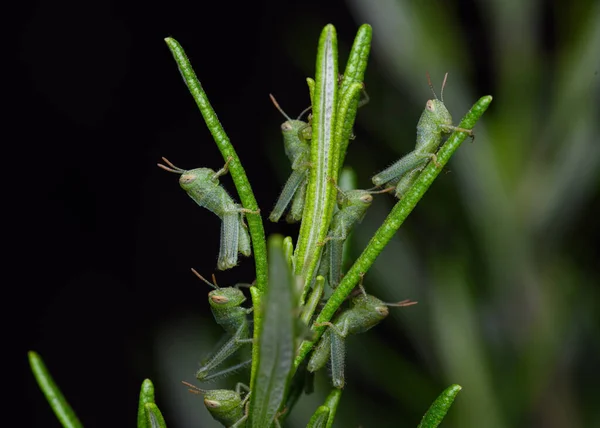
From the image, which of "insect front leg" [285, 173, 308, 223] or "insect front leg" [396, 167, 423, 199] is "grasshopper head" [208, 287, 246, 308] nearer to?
"insect front leg" [285, 173, 308, 223]

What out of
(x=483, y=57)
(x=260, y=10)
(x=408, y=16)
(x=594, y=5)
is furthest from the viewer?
(x=260, y=10)

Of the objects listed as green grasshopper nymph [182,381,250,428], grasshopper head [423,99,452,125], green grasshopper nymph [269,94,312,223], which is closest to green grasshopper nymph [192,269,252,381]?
green grasshopper nymph [182,381,250,428]

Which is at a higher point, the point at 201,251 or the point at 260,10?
the point at 260,10

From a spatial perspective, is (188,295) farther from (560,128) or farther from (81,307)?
(560,128)

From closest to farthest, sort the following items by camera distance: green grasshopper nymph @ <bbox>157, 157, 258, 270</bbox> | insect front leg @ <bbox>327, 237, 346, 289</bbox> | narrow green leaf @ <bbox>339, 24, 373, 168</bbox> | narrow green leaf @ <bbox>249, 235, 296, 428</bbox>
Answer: narrow green leaf @ <bbox>249, 235, 296, 428</bbox>
narrow green leaf @ <bbox>339, 24, 373, 168</bbox>
insect front leg @ <bbox>327, 237, 346, 289</bbox>
green grasshopper nymph @ <bbox>157, 157, 258, 270</bbox>

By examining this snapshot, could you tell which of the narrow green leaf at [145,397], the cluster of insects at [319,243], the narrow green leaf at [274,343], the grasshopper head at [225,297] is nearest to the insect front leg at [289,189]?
the cluster of insects at [319,243]

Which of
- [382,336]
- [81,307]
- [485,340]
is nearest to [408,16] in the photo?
[485,340]

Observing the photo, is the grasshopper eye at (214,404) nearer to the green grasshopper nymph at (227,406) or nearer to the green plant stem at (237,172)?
the green grasshopper nymph at (227,406)
